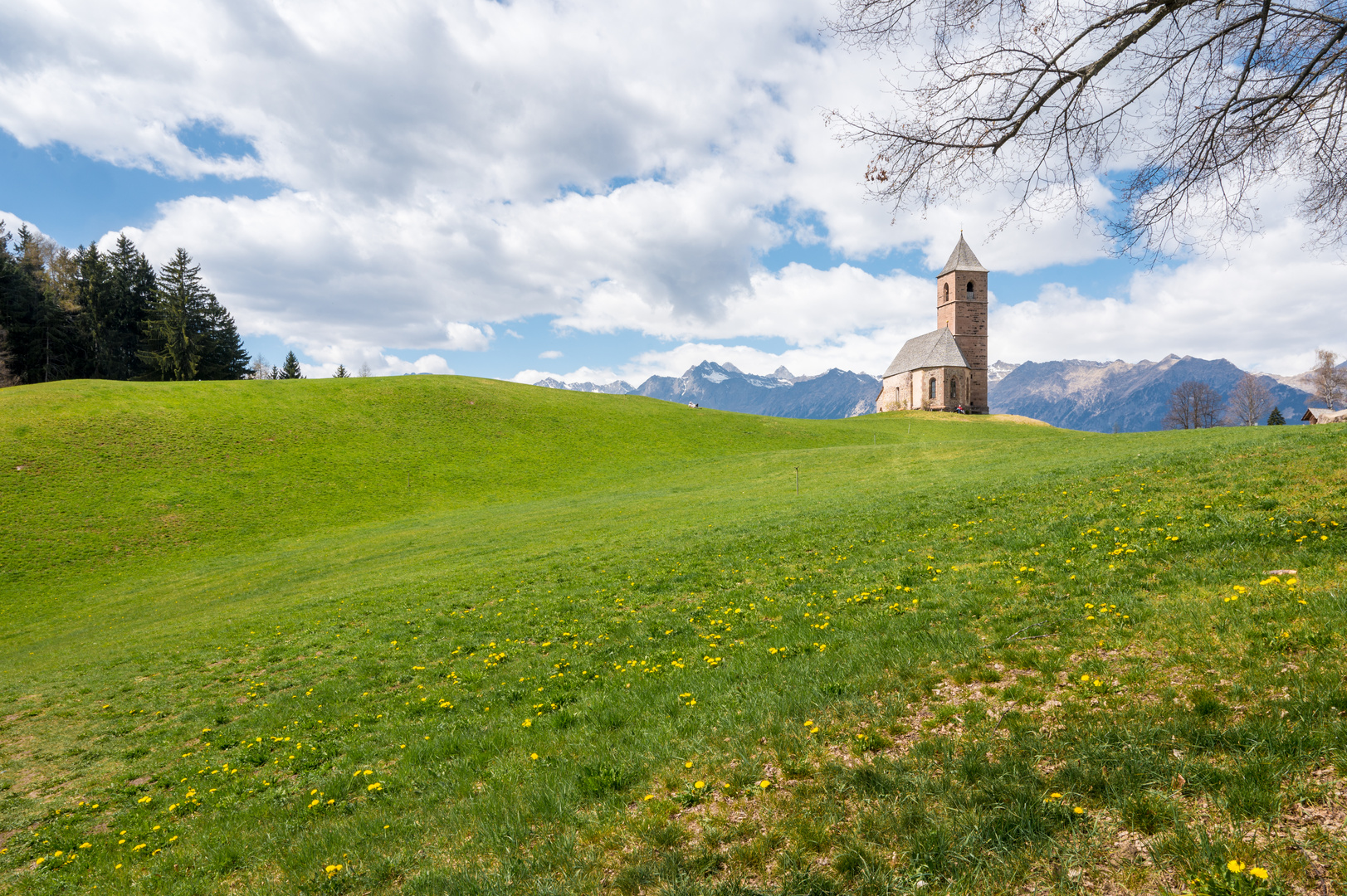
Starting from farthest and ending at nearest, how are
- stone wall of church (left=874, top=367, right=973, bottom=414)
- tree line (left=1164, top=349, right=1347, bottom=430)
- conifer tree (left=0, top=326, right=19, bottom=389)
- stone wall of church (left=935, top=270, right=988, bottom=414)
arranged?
stone wall of church (left=935, top=270, right=988, bottom=414) → stone wall of church (left=874, top=367, right=973, bottom=414) → tree line (left=1164, top=349, right=1347, bottom=430) → conifer tree (left=0, top=326, right=19, bottom=389)

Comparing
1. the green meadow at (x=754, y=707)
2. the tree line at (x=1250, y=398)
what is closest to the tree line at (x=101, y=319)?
the green meadow at (x=754, y=707)

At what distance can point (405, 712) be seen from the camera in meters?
9.80

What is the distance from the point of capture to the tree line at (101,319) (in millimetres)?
68562

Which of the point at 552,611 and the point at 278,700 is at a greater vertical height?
the point at 552,611

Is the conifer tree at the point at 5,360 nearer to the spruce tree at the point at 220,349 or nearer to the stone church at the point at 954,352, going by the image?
the spruce tree at the point at 220,349

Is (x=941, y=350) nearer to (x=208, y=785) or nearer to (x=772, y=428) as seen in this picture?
(x=772, y=428)

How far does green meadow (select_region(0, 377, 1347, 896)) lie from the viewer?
167 inches

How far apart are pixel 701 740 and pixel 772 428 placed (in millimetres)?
58781

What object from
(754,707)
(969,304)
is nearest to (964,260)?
(969,304)

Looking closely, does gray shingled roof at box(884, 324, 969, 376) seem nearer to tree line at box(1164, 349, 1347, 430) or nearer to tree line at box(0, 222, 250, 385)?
tree line at box(1164, 349, 1347, 430)

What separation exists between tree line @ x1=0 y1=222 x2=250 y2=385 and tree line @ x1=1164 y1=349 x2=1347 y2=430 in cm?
12976

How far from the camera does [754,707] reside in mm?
7004

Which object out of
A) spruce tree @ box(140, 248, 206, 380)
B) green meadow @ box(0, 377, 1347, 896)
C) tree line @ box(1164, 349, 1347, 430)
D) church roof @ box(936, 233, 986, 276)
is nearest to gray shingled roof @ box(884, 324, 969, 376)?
church roof @ box(936, 233, 986, 276)

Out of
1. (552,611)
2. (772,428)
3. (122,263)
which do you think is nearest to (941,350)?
(772,428)
